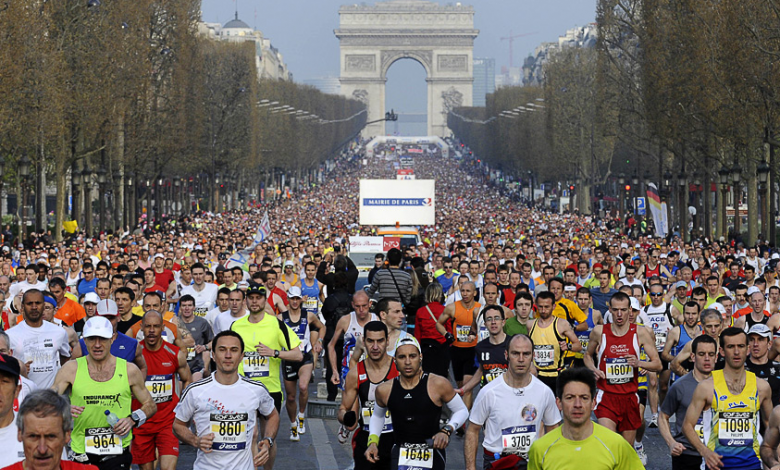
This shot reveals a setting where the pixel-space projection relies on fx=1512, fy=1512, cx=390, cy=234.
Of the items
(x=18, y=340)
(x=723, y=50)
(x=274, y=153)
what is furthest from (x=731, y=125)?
(x=274, y=153)

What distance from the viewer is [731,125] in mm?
38406

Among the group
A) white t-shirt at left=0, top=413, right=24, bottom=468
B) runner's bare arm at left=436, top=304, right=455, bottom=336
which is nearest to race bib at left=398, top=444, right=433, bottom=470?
white t-shirt at left=0, top=413, right=24, bottom=468

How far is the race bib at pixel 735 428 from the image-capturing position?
847 cm

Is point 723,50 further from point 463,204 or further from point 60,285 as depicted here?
point 463,204

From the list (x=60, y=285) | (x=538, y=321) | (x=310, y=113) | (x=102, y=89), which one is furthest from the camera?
(x=310, y=113)

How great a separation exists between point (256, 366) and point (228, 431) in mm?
3136

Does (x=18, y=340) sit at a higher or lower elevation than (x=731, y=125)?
lower

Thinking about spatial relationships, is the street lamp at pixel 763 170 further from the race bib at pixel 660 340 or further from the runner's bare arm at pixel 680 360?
the runner's bare arm at pixel 680 360

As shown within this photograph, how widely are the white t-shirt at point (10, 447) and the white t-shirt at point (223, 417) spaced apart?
5.62ft

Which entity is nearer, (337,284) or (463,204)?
(337,284)

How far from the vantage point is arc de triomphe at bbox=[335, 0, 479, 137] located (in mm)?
186875

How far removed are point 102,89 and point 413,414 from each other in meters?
39.0

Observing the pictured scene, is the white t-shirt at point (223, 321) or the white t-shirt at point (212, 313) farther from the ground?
the white t-shirt at point (223, 321)

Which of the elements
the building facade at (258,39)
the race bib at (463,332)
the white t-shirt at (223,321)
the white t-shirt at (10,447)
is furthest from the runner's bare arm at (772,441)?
the building facade at (258,39)
